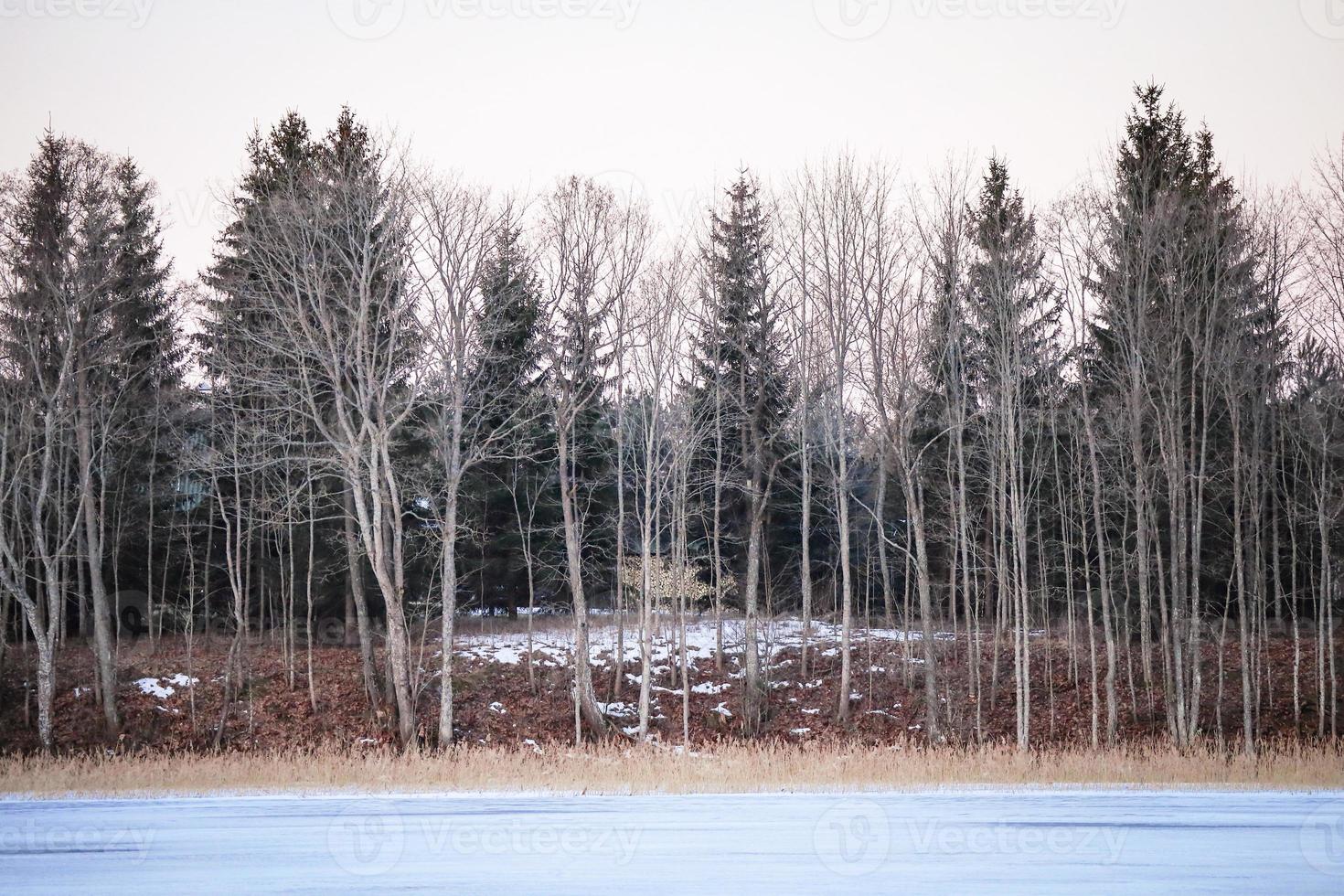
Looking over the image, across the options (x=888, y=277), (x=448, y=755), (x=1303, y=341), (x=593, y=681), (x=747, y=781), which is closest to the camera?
(x=747, y=781)

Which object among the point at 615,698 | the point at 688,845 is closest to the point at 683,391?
the point at 615,698

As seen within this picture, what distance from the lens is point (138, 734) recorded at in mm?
25094

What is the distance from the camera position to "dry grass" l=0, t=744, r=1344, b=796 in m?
14.0

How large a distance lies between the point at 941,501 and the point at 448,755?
1950 centimetres

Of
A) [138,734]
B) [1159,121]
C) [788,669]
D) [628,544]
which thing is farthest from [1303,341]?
[138,734]

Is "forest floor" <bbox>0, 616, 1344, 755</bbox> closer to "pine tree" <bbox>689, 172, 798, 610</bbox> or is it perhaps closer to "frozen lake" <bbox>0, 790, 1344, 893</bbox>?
"pine tree" <bbox>689, 172, 798, 610</bbox>

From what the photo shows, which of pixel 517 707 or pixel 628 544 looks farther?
pixel 628 544

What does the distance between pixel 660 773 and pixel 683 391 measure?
1329 centimetres

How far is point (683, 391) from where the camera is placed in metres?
26.2

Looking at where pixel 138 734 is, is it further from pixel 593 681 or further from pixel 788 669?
pixel 788 669

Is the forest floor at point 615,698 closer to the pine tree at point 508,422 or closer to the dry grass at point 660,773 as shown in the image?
the pine tree at point 508,422

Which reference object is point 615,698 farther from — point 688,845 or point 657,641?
point 688,845

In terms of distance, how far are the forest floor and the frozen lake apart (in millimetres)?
10605

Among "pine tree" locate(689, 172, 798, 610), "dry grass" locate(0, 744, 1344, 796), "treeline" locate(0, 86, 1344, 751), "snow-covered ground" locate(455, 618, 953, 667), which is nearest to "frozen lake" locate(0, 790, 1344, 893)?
"dry grass" locate(0, 744, 1344, 796)
